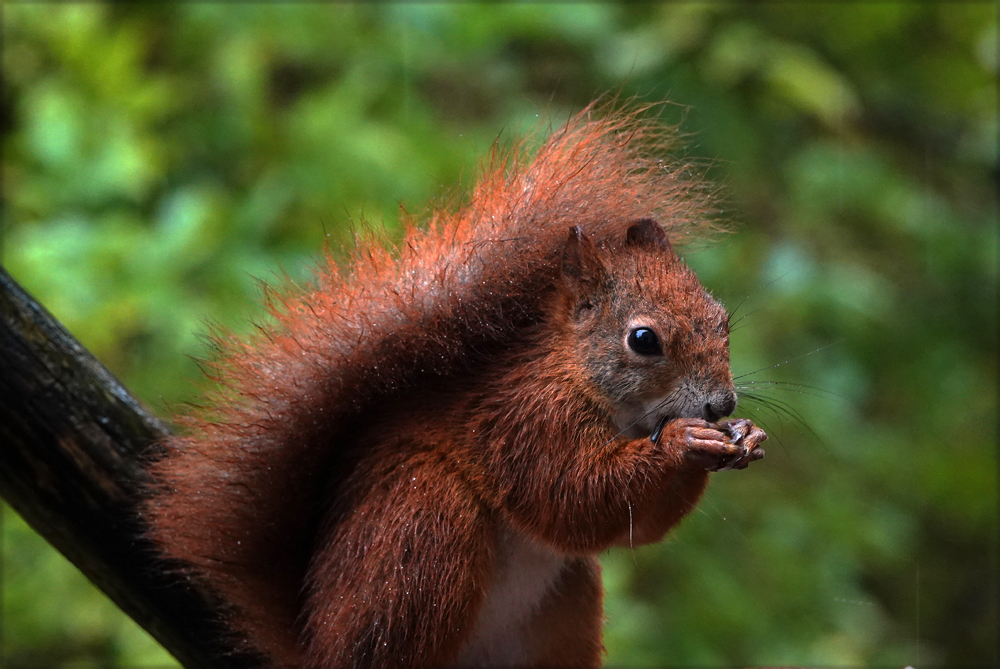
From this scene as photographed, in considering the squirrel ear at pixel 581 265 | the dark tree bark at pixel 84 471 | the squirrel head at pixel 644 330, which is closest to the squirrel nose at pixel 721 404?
the squirrel head at pixel 644 330

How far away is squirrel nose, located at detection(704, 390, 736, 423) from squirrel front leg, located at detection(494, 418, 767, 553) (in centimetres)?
5

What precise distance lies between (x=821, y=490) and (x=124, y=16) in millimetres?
2582

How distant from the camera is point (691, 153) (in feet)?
6.08

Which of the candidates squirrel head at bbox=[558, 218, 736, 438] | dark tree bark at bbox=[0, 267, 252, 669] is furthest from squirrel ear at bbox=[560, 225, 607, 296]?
dark tree bark at bbox=[0, 267, 252, 669]

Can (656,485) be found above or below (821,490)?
below

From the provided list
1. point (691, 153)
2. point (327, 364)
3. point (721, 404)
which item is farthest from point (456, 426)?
point (691, 153)

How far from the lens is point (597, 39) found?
8.40 ft

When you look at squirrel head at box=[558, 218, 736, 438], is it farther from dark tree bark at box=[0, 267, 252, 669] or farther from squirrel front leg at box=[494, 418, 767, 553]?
dark tree bark at box=[0, 267, 252, 669]

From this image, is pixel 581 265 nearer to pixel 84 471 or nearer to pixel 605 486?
pixel 605 486

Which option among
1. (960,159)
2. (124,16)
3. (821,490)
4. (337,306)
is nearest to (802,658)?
(821,490)

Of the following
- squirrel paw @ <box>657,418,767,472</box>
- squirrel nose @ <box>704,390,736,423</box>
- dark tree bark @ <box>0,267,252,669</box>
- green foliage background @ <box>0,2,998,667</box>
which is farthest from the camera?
green foliage background @ <box>0,2,998,667</box>

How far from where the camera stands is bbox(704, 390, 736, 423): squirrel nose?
1.00m

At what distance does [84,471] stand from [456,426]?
0.45 meters

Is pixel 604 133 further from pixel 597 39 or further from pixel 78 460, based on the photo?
pixel 597 39
